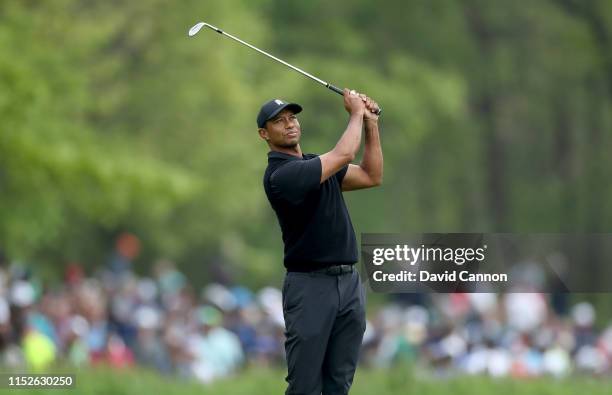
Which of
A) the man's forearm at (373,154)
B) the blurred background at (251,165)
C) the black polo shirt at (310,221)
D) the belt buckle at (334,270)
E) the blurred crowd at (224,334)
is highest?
the blurred background at (251,165)

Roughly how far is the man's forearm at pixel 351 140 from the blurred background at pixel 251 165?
Answer: 12.2 ft

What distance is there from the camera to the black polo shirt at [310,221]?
7.45 metres

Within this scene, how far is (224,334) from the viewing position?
1545 cm

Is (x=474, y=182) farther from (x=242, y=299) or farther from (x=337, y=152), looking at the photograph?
(x=337, y=152)

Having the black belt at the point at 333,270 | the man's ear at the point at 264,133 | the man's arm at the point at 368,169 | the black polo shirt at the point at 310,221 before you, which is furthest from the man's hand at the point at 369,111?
the black belt at the point at 333,270

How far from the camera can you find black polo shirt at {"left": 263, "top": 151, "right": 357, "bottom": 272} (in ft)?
24.5

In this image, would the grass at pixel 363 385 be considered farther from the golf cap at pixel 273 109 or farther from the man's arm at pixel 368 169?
the golf cap at pixel 273 109

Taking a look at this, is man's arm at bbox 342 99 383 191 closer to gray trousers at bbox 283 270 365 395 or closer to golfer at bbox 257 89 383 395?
golfer at bbox 257 89 383 395

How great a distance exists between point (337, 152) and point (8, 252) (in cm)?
1365

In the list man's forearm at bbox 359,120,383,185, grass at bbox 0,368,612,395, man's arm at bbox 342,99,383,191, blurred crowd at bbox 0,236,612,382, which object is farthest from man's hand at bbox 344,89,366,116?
blurred crowd at bbox 0,236,612,382

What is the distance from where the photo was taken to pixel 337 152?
7.30 metres

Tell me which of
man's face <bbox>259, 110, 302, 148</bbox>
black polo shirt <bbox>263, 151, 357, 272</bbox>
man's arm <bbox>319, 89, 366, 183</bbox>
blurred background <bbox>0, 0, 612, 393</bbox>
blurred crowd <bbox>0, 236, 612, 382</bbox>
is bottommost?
black polo shirt <bbox>263, 151, 357, 272</bbox>

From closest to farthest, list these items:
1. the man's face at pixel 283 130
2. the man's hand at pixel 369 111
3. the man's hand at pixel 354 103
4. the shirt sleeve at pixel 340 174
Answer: the man's hand at pixel 354 103 < the man's hand at pixel 369 111 < the man's face at pixel 283 130 < the shirt sleeve at pixel 340 174

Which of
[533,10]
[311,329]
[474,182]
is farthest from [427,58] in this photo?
[311,329]
